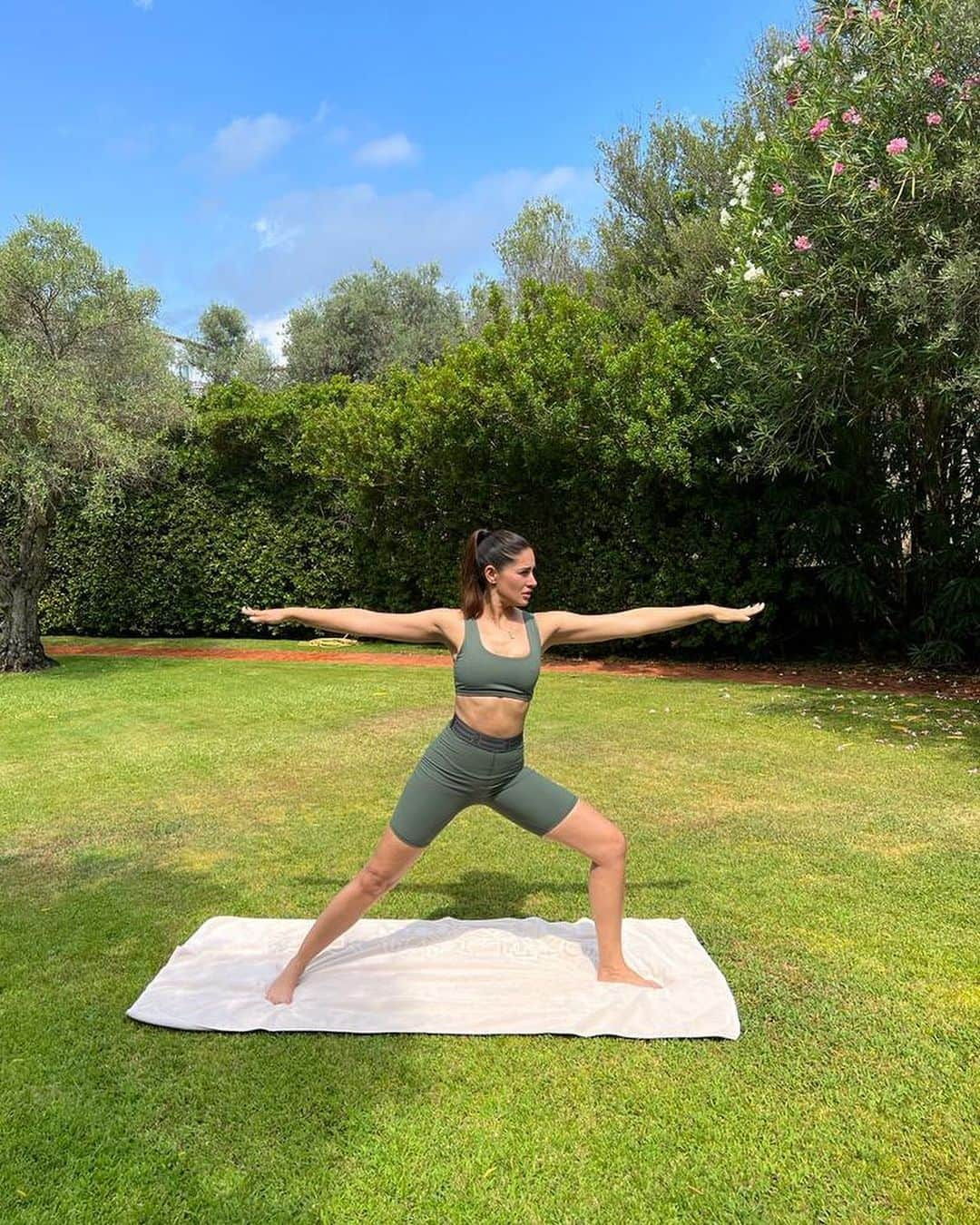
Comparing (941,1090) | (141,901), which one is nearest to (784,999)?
(941,1090)

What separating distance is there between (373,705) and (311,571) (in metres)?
8.90

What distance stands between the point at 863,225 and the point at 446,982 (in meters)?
8.49

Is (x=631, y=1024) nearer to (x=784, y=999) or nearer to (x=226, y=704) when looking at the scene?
(x=784, y=999)

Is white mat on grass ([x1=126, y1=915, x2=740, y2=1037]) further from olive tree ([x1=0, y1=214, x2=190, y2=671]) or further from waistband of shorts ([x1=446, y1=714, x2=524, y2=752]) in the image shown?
olive tree ([x1=0, y1=214, x2=190, y2=671])

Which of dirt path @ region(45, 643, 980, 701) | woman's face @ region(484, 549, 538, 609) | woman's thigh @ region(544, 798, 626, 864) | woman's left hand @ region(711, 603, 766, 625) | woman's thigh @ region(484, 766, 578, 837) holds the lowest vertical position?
dirt path @ region(45, 643, 980, 701)

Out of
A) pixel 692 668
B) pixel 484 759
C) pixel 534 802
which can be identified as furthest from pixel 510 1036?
pixel 692 668

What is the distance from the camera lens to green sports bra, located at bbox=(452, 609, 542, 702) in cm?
378

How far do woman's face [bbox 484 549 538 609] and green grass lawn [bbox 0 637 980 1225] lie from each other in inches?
75.1

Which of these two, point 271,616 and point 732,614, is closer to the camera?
point 271,616

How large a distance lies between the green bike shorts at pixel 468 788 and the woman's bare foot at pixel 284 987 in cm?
87

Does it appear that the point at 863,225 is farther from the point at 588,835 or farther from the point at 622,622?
the point at 588,835

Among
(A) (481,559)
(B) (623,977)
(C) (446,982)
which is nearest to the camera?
(A) (481,559)

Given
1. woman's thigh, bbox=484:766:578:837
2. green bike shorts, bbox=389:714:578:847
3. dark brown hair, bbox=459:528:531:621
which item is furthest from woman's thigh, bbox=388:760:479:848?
dark brown hair, bbox=459:528:531:621

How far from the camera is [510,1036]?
3668mm
